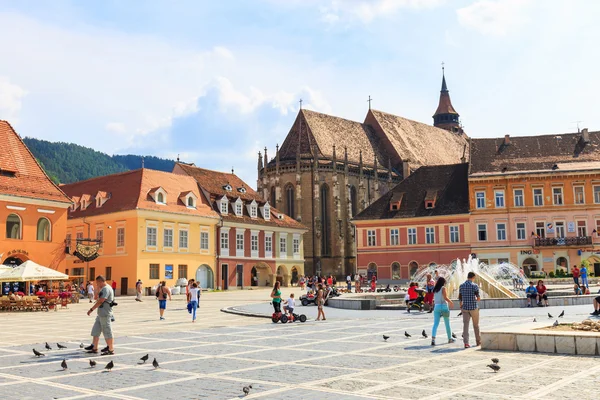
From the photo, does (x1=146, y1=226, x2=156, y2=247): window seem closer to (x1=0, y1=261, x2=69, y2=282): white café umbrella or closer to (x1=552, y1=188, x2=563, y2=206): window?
(x1=0, y1=261, x2=69, y2=282): white café umbrella

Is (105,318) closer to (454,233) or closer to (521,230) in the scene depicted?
(454,233)

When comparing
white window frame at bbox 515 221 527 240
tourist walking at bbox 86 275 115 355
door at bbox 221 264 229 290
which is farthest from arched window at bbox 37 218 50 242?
white window frame at bbox 515 221 527 240

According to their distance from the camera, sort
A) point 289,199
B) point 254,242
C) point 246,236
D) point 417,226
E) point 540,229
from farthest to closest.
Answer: point 289,199, point 254,242, point 417,226, point 246,236, point 540,229

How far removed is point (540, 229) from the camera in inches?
2170

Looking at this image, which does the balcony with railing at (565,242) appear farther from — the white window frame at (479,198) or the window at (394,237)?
the window at (394,237)

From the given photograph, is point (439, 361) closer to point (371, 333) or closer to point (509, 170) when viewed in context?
point (371, 333)

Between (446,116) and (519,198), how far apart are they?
181 ft

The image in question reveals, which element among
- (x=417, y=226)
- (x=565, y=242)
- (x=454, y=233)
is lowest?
(x=565, y=242)

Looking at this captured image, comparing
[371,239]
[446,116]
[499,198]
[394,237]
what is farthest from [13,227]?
[446,116]

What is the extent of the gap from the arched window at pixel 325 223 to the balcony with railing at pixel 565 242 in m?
26.7

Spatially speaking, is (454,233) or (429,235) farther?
Answer: (429,235)

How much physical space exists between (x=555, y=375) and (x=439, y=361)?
2388mm

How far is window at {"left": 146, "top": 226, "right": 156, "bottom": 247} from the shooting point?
49.5 m

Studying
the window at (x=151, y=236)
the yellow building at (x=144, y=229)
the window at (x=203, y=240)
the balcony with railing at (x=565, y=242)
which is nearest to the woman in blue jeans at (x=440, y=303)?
the yellow building at (x=144, y=229)
